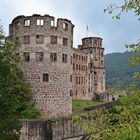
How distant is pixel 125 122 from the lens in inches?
381

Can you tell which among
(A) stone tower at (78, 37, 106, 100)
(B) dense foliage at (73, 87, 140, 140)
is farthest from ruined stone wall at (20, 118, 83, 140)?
(A) stone tower at (78, 37, 106, 100)

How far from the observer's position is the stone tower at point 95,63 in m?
77.4

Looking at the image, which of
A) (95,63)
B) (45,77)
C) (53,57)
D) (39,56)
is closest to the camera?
(45,77)

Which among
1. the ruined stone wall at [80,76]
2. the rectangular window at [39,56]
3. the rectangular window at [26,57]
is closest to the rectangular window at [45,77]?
the rectangular window at [39,56]

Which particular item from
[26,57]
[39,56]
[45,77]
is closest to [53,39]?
[39,56]

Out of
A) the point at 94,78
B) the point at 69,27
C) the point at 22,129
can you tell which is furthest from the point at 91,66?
the point at 22,129

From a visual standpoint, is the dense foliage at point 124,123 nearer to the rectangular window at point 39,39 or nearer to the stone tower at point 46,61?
the stone tower at point 46,61

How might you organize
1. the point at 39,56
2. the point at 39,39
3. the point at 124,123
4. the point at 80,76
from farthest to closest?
1. the point at 80,76
2. the point at 39,39
3. the point at 39,56
4. the point at 124,123

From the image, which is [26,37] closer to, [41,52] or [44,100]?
[41,52]

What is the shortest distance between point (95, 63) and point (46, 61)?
43.9 m

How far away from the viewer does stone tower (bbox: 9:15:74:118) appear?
37.9 meters

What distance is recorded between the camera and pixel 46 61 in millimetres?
38250

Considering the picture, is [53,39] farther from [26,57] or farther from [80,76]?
[80,76]

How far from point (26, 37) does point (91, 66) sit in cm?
4071
